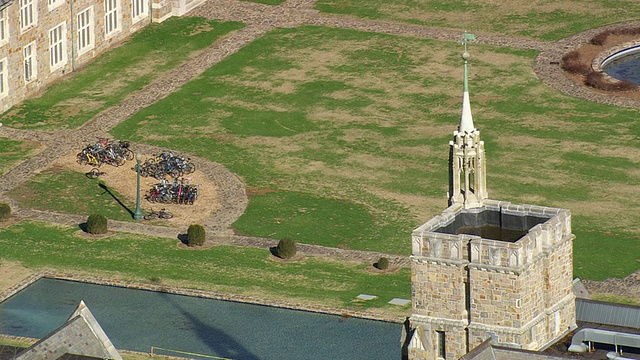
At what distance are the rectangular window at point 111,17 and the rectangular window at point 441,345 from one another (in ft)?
212

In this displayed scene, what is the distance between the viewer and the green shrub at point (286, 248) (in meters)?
107

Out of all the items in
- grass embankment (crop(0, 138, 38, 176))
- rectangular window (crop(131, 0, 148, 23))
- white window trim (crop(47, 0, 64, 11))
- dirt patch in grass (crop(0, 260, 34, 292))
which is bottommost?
dirt patch in grass (crop(0, 260, 34, 292))

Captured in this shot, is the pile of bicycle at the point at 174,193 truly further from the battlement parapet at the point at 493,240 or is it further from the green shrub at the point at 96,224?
the battlement parapet at the point at 493,240

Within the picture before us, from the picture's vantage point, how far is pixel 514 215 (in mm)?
79250

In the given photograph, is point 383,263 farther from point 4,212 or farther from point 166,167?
point 4,212

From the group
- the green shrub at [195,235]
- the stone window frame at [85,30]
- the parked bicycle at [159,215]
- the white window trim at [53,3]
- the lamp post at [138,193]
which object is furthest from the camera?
the stone window frame at [85,30]

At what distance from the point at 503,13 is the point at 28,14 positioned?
36.5 m

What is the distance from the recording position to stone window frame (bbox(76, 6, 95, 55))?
134 meters

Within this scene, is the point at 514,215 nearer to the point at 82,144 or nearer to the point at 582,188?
the point at 582,188

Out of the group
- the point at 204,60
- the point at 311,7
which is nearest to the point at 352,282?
the point at 204,60

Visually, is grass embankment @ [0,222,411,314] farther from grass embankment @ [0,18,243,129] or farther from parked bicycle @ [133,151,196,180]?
grass embankment @ [0,18,243,129]

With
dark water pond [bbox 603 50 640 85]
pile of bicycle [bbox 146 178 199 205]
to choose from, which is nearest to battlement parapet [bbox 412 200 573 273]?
pile of bicycle [bbox 146 178 199 205]

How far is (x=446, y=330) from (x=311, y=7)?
240ft

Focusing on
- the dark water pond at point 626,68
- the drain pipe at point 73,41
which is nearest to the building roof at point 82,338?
the drain pipe at point 73,41
